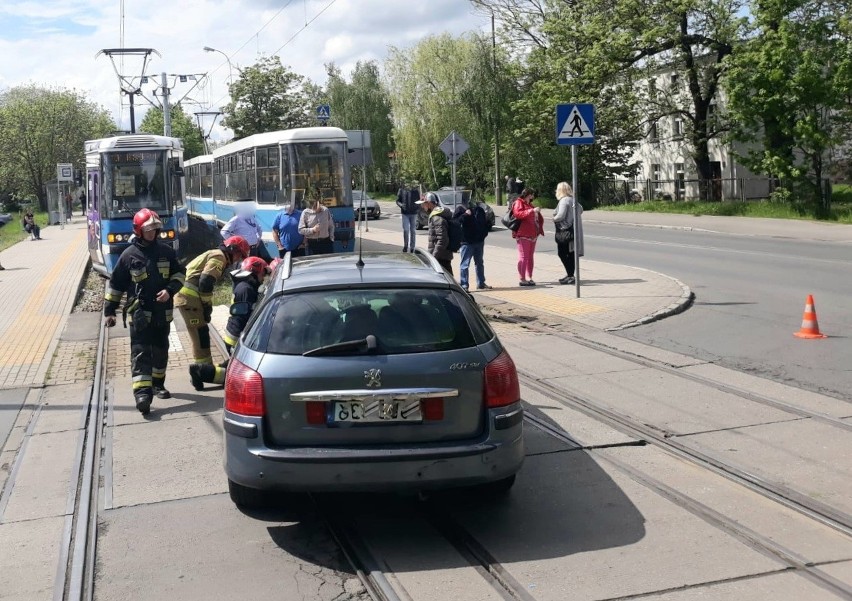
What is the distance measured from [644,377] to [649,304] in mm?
4618

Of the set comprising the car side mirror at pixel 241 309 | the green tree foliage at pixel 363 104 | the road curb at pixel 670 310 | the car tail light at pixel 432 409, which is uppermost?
the green tree foliage at pixel 363 104

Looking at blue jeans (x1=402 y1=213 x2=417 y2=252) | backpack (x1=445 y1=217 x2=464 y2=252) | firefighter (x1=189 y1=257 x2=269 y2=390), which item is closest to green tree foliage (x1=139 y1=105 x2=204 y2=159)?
blue jeans (x1=402 y1=213 x2=417 y2=252)

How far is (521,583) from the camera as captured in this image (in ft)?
15.5

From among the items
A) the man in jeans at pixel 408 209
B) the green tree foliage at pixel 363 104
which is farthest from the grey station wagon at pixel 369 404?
the green tree foliage at pixel 363 104

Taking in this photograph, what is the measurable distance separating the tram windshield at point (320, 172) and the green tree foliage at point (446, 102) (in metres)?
29.1

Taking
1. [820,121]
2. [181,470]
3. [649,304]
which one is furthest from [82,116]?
[181,470]

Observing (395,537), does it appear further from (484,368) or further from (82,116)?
(82,116)

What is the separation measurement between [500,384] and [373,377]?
2.29ft

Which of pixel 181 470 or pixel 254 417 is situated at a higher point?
pixel 254 417

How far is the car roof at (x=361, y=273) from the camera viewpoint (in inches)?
229

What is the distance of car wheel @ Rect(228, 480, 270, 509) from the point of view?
5.73 m

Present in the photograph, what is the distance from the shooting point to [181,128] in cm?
10094

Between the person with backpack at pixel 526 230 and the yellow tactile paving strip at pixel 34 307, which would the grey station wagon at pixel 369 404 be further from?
the person with backpack at pixel 526 230

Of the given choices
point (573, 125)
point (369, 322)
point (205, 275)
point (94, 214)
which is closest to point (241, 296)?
point (205, 275)
